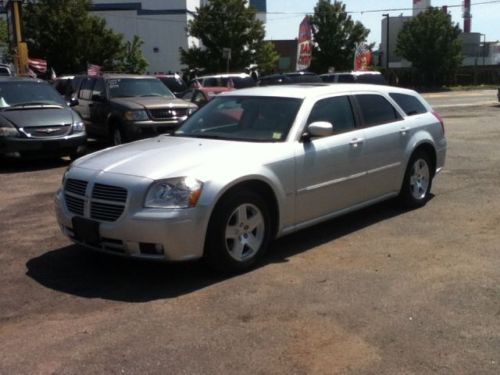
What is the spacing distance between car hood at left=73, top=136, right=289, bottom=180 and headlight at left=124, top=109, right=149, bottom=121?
6995mm

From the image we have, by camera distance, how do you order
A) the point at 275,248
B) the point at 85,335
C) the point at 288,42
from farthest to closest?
the point at 288,42
the point at 275,248
the point at 85,335

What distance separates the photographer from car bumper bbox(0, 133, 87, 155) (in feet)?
37.7

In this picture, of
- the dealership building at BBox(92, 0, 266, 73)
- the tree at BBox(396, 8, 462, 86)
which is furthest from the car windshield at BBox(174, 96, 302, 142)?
the tree at BBox(396, 8, 462, 86)

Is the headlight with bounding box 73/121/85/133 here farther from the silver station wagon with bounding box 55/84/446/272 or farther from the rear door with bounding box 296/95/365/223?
the rear door with bounding box 296/95/365/223

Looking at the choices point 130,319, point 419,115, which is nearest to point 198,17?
point 419,115

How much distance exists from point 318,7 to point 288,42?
31.8 metres

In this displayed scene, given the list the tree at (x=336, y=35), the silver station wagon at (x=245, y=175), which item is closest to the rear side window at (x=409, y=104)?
the silver station wagon at (x=245, y=175)

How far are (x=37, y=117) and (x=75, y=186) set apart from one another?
6.89 metres

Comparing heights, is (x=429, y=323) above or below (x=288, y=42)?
below

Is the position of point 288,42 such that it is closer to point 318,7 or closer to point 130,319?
point 318,7

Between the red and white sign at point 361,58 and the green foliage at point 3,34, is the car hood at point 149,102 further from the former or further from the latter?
the green foliage at point 3,34

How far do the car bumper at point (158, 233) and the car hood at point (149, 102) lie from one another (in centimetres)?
830

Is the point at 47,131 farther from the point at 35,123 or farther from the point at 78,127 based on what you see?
the point at 78,127

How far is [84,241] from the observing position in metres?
5.55
